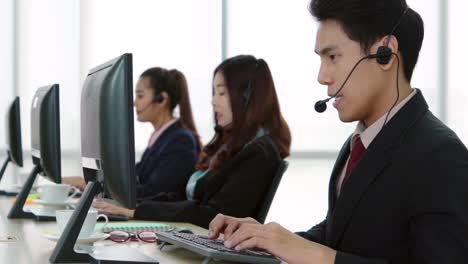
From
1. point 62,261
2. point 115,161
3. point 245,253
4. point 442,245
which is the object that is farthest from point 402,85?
point 62,261

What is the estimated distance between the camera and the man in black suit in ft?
3.99

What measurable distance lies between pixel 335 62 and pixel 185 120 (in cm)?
194

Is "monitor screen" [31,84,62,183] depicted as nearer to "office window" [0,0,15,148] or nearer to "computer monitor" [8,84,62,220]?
"computer monitor" [8,84,62,220]

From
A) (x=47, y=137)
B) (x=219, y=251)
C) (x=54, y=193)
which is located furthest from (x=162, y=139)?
(x=219, y=251)

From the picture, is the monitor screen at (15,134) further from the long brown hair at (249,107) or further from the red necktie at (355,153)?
the red necktie at (355,153)

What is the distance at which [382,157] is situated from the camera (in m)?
1.32

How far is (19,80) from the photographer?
412 centimetres

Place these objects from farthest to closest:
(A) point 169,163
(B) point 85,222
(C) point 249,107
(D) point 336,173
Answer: (A) point 169,163 < (C) point 249,107 < (D) point 336,173 < (B) point 85,222

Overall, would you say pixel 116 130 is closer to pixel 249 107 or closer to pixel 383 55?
pixel 383 55

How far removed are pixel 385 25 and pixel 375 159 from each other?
0.91ft

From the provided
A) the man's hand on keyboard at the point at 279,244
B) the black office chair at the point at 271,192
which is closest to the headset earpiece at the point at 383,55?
the man's hand on keyboard at the point at 279,244

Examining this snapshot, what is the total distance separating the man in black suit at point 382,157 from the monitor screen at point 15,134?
166 cm

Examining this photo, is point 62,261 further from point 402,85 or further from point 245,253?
point 402,85

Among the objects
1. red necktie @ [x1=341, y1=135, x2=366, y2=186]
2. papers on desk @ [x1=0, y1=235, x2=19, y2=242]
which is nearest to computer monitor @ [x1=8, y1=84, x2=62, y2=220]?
papers on desk @ [x1=0, y1=235, x2=19, y2=242]
